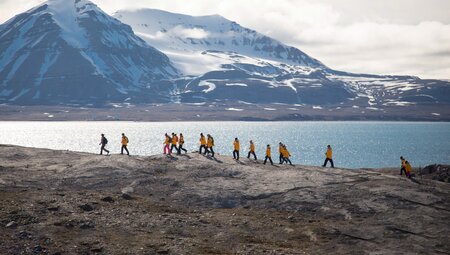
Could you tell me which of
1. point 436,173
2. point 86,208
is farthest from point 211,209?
point 436,173

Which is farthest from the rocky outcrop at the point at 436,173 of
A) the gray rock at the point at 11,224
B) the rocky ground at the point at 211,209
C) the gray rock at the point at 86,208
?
the gray rock at the point at 11,224

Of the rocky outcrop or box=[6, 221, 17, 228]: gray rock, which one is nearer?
box=[6, 221, 17, 228]: gray rock

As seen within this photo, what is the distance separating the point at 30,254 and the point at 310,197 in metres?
17.7

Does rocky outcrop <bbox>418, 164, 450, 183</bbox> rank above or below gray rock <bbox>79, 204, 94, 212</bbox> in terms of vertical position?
below

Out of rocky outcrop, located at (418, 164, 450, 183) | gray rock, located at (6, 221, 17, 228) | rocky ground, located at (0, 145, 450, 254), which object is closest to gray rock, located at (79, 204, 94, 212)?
rocky ground, located at (0, 145, 450, 254)

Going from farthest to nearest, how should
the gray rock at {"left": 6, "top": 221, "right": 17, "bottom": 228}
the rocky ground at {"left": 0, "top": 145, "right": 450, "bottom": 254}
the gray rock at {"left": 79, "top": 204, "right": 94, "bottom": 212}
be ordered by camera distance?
the gray rock at {"left": 79, "top": 204, "right": 94, "bottom": 212} < the gray rock at {"left": 6, "top": 221, "right": 17, "bottom": 228} < the rocky ground at {"left": 0, "top": 145, "right": 450, "bottom": 254}

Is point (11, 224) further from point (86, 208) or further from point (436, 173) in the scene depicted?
point (436, 173)

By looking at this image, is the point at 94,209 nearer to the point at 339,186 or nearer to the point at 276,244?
the point at 276,244

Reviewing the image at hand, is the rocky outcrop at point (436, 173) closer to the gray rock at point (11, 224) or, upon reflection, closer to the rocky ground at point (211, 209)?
the rocky ground at point (211, 209)

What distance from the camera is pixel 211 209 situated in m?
33.9

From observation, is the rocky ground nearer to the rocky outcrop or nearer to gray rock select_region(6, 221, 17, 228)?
gray rock select_region(6, 221, 17, 228)

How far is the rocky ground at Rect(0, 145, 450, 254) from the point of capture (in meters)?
26.7

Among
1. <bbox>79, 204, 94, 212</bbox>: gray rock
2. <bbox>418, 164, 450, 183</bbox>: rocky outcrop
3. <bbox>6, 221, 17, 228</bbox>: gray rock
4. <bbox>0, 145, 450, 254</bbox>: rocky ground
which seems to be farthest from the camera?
<bbox>418, 164, 450, 183</bbox>: rocky outcrop

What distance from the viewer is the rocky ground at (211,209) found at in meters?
26.7
